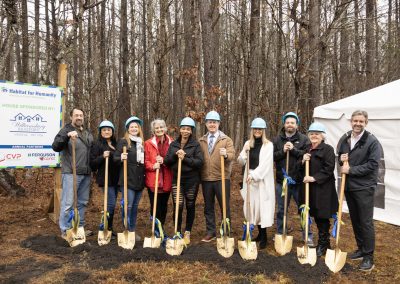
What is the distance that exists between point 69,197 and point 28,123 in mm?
1597

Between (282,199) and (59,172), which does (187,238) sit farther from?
(59,172)

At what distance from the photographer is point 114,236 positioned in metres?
5.77

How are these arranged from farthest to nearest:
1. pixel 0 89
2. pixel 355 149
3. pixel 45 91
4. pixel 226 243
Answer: pixel 45 91 < pixel 0 89 < pixel 226 243 < pixel 355 149

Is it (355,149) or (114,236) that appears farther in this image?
(114,236)

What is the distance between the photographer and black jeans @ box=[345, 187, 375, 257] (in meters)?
4.59

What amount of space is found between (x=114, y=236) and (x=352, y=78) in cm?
1547

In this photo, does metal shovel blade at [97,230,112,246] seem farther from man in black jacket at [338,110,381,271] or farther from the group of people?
man in black jacket at [338,110,381,271]

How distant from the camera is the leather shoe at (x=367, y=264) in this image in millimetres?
4617

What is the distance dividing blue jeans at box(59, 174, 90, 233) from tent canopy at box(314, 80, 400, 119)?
5.11m

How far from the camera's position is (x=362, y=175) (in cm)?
450

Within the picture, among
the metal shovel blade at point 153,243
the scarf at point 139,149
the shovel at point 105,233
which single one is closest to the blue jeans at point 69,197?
the shovel at point 105,233

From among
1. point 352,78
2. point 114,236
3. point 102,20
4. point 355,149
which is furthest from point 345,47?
point 114,236

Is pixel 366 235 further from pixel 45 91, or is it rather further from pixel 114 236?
pixel 45 91

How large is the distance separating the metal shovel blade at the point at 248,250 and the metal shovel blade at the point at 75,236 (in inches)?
89.3
